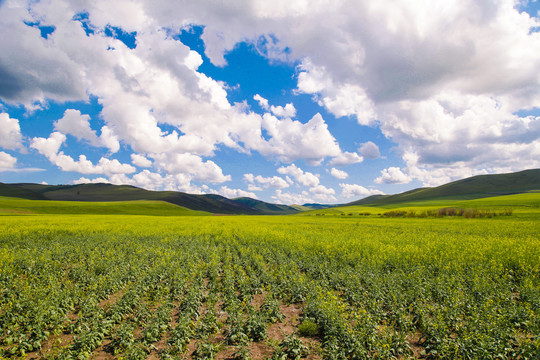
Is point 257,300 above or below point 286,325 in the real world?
below

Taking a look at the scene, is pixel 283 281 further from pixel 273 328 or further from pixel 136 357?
pixel 136 357

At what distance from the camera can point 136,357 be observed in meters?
7.54

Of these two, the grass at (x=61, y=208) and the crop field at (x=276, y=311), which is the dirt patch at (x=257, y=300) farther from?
the grass at (x=61, y=208)

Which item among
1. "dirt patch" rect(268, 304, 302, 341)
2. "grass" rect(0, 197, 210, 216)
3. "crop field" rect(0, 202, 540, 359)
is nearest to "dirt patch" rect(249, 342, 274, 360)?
"crop field" rect(0, 202, 540, 359)

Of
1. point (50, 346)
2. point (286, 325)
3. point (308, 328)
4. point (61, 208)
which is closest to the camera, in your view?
point (50, 346)

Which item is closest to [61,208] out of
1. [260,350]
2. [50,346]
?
[50,346]

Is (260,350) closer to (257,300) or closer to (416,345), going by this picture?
(257,300)

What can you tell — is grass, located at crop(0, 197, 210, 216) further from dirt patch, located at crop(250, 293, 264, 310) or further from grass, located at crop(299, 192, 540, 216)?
dirt patch, located at crop(250, 293, 264, 310)

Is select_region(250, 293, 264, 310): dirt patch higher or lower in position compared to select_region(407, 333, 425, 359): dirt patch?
lower

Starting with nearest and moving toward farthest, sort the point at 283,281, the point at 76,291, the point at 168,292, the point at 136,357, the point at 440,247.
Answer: the point at 136,357, the point at 76,291, the point at 168,292, the point at 283,281, the point at 440,247

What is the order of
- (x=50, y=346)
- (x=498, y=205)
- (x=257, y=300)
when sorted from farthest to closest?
(x=498, y=205)
(x=257, y=300)
(x=50, y=346)

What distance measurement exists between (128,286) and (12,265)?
9698 millimetres

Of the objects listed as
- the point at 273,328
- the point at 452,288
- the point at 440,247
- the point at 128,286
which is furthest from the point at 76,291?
the point at 440,247

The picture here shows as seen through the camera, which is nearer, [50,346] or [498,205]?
[50,346]
